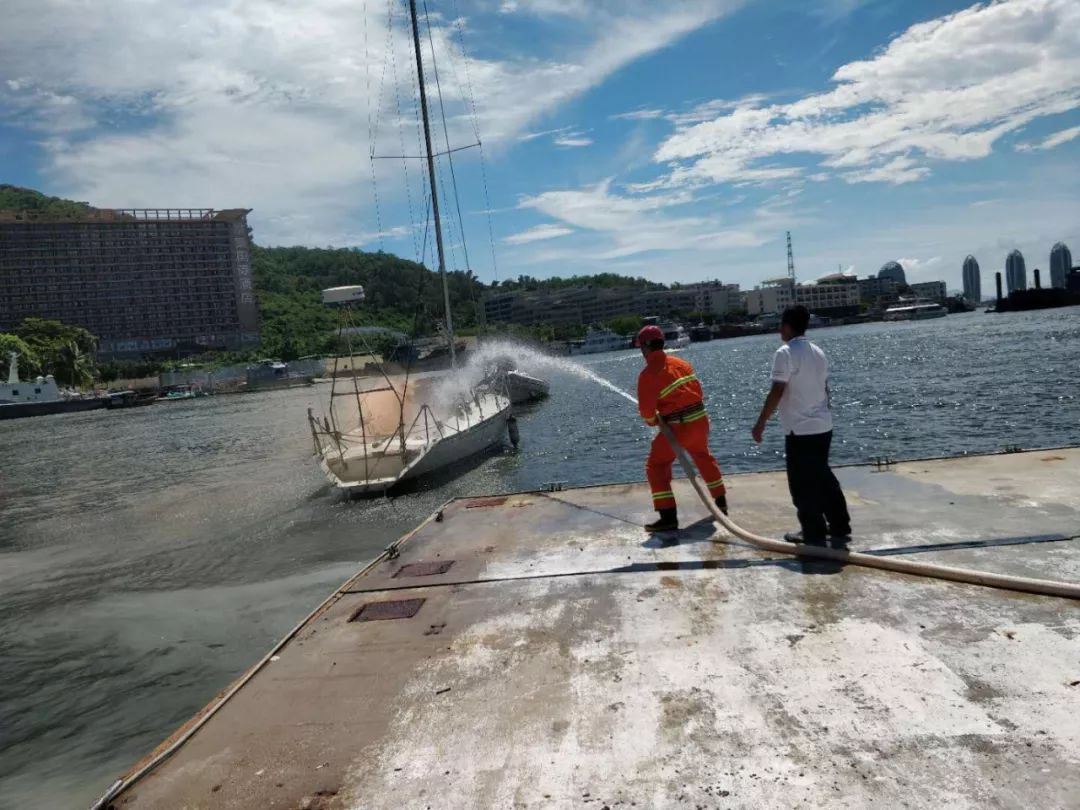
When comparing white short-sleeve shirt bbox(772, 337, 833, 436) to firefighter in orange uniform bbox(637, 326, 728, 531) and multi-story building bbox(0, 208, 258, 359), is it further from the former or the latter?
multi-story building bbox(0, 208, 258, 359)

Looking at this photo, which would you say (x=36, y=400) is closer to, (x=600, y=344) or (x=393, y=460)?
(x=393, y=460)

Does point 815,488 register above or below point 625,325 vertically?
below

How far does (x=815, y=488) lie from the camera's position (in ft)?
18.5

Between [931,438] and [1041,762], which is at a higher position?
[1041,762]

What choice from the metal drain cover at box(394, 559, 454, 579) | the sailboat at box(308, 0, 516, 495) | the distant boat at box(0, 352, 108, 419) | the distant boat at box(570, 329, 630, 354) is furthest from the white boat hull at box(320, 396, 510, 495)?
the distant boat at box(570, 329, 630, 354)

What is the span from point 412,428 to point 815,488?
1464 cm

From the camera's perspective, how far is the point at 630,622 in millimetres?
4465

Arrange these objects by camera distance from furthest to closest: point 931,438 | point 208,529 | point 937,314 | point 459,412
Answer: point 937,314 < point 459,412 < point 931,438 < point 208,529

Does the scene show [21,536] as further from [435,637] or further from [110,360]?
[110,360]

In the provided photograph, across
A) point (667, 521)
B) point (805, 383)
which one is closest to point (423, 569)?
point (667, 521)

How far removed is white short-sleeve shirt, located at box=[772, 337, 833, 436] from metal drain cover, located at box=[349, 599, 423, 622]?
3.15 m

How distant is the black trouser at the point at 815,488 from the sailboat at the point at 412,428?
11058mm

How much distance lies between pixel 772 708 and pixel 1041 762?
994mm

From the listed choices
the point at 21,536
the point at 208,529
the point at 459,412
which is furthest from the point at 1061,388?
the point at 21,536
